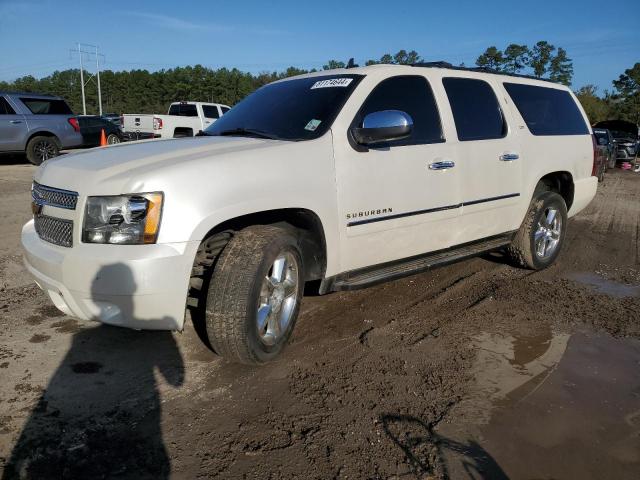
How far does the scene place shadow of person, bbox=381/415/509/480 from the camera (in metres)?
2.35

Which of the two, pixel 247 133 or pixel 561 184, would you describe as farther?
pixel 561 184

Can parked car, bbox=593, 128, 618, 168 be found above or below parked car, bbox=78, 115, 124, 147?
below

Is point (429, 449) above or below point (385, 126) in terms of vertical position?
below

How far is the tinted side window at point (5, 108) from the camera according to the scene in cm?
1302

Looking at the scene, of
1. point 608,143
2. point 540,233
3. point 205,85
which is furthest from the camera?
point 205,85

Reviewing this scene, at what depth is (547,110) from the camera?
18.2 feet

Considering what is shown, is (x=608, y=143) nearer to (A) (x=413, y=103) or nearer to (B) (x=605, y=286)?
(B) (x=605, y=286)

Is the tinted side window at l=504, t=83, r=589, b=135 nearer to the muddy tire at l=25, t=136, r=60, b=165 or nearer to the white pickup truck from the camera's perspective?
the muddy tire at l=25, t=136, r=60, b=165

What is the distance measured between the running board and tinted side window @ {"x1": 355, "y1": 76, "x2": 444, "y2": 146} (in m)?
0.94

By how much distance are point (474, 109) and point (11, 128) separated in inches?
493

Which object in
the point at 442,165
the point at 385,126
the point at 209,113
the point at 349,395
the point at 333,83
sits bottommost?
the point at 349,395

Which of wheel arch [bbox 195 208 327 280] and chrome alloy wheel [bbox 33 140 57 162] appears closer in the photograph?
wheel arch [bbox 195 208 327 280]

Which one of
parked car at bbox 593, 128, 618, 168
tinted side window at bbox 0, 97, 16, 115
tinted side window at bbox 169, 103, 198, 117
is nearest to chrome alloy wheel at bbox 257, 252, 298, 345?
tinted side window at bbox 0, 97, 16, 115

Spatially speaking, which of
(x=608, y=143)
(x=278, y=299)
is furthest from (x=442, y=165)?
(x=608, y=143)
